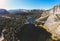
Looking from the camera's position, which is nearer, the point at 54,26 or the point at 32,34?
the point at 54,26

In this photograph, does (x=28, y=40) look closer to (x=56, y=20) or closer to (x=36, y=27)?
(x=36, y=27)

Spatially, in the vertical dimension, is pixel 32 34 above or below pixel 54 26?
below

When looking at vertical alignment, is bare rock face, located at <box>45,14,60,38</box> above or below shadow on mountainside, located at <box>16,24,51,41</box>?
above

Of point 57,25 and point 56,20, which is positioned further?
point 56,20

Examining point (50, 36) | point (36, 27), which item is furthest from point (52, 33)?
point (36, 27)

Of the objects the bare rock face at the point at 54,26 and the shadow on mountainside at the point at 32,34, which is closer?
the bare rock face at the point at 54,26

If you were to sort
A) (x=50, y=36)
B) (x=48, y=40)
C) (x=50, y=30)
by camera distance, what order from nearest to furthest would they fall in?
(x=48, y=40), (x=50, y=36), (x=50, y=30)

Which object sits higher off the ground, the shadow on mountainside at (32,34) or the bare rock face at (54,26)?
the bare rock face at (54,26)

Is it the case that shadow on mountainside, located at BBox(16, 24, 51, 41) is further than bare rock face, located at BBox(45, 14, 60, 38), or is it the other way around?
shadow on mountainside, located at BBox(16, 24, 51, 41)
